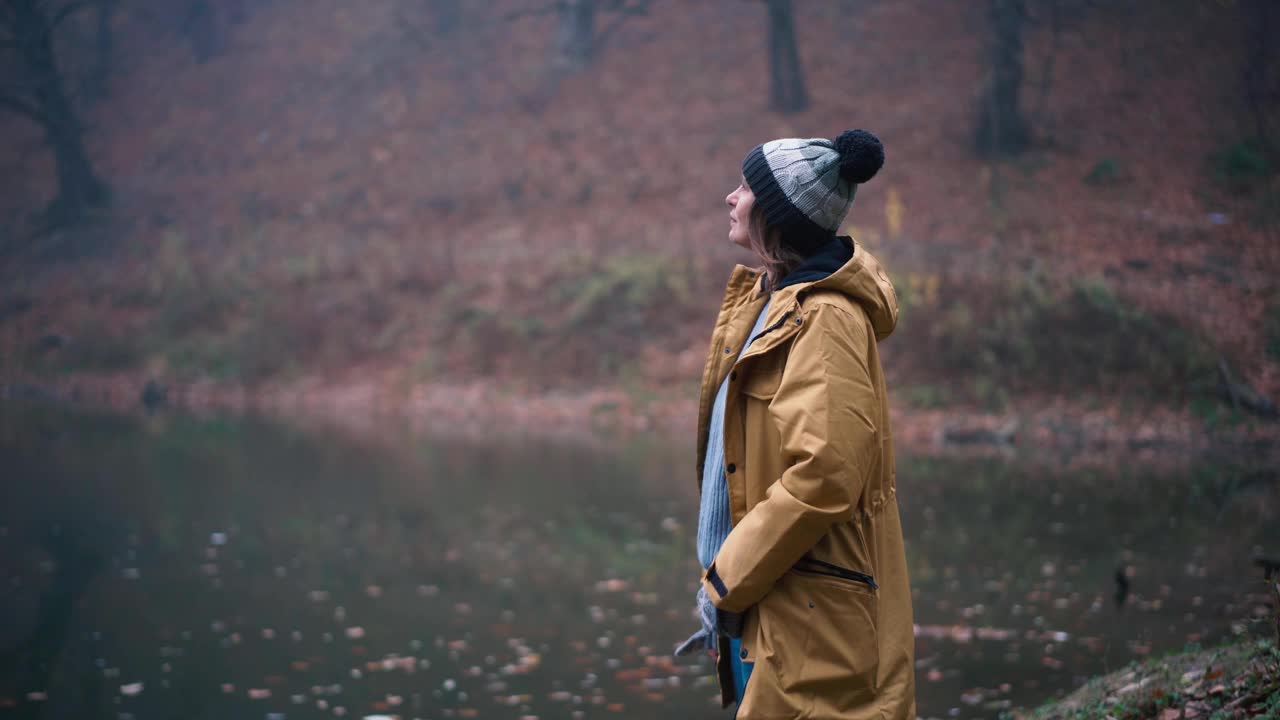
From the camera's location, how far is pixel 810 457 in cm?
238

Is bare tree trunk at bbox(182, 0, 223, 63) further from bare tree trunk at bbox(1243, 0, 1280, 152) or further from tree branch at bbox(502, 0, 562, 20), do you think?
bare tree trunk at bbox(1243, 0, 1280, 152)

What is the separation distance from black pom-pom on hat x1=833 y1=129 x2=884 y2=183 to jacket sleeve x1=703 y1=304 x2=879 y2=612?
14.9 inches

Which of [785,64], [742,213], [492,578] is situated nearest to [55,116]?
[785,64]

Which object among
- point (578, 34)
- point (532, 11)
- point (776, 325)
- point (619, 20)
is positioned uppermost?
point (532, 11)

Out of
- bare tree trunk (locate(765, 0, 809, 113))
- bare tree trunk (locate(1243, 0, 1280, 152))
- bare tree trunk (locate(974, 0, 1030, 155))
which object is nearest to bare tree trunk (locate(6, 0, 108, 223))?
bare tree trunk (locate(765, 0, 809, 113))

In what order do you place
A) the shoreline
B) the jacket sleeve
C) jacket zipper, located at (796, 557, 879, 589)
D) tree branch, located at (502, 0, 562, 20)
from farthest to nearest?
tree branch, located at (502, 0, 562, 20) < the shoreline < jacket zipper, located at (796, 557, 879, 589) < the jacket sleeve

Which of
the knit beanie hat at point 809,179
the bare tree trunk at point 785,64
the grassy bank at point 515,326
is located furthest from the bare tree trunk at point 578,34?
the knit beanie hat at point 809,179

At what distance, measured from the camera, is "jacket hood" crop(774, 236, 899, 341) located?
2.55m

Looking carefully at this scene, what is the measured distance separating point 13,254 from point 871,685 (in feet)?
87.7

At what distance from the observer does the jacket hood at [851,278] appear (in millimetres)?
2553

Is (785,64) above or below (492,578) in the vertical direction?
above

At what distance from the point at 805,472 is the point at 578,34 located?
2675 centimetres

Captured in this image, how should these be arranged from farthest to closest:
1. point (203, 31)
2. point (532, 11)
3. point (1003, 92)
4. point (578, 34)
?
point (203, 31)
point (532, 11)
point (578, 34)
point (1003, 92)

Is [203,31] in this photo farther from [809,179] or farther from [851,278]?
[851,278]
